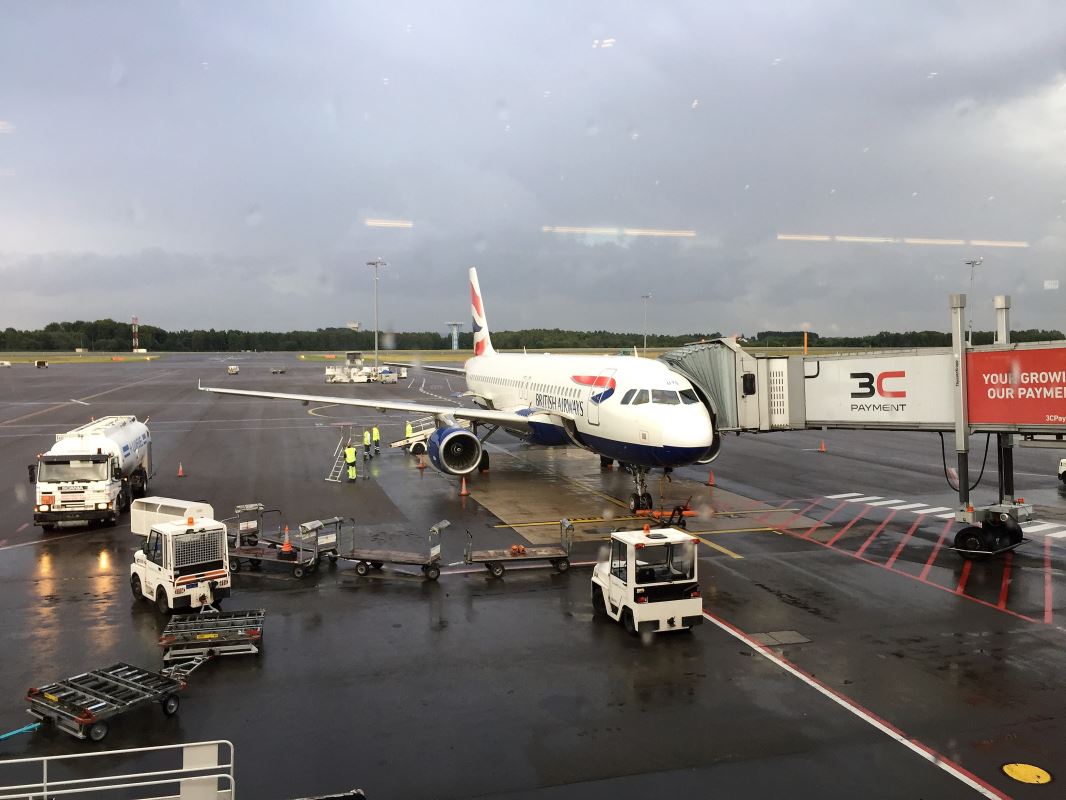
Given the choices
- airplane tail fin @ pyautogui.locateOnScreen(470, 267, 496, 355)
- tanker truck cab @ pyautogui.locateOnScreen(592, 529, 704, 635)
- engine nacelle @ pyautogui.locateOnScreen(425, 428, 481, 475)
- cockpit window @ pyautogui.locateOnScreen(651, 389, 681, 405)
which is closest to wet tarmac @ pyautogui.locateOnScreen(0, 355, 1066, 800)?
tanker truck cab @ pyautogui.locateOnScreen(592, 529, 704, 635)

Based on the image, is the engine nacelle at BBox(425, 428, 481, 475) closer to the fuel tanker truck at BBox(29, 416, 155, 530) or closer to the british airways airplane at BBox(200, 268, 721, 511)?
the british airways airplane at BBox(200, 268, 721, 511)

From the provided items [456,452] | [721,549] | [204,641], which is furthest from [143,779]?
[456,452]

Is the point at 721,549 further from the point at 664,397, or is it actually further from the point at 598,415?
the point at 598,415

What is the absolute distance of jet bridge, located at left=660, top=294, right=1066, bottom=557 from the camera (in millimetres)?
20922

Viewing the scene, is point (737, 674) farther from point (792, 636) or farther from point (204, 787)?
point (204, 787)

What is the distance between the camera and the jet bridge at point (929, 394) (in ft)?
68.6

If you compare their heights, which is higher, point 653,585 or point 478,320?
point 478,320

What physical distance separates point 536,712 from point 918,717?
6281mm

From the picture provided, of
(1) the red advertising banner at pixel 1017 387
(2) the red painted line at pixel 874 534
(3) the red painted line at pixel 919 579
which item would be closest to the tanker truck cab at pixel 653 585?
(3) the red painted line at pixel 919 579

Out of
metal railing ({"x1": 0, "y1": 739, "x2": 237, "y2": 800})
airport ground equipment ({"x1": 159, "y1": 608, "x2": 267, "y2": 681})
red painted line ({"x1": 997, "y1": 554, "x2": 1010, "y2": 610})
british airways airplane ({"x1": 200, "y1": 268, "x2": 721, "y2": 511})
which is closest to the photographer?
metal railing ({"x1": 0, "y1": 739, "x2": 237, "y2": 800})

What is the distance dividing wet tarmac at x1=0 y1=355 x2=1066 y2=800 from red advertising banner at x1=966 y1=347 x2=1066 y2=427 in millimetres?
4235

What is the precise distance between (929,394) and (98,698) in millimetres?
22715

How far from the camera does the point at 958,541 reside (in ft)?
74.6

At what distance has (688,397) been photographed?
87.7 feet
